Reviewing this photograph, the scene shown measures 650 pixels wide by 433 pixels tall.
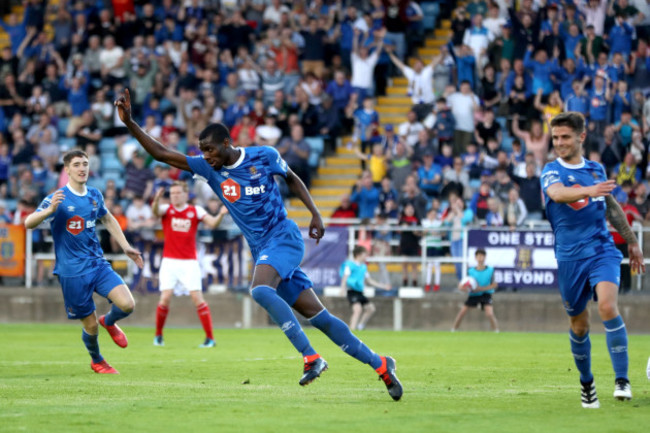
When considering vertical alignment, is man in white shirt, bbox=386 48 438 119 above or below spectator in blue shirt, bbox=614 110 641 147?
above

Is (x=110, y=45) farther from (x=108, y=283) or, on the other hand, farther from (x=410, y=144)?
(x=108, y=283)

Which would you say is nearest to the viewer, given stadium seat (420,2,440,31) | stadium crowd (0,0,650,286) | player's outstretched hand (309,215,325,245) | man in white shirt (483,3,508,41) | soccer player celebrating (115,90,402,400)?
soccer player celebrating (115,90,402,400)

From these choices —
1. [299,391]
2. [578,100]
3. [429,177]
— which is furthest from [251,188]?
[578,100]

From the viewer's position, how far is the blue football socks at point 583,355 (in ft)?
29.8

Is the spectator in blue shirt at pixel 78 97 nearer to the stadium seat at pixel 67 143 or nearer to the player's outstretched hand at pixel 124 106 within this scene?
the stadium seat at pixel 67 143

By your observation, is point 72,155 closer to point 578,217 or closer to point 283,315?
point 283,315

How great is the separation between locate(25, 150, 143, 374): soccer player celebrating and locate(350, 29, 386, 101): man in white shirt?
47.8 feet

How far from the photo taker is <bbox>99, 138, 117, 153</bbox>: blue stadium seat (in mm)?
27953

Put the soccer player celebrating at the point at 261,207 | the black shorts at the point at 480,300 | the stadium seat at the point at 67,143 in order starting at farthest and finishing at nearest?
the stadium seat at the point at 67,143 < the black shorts at the point at 480,300 < the soccer player celebrating at the point at 261,207

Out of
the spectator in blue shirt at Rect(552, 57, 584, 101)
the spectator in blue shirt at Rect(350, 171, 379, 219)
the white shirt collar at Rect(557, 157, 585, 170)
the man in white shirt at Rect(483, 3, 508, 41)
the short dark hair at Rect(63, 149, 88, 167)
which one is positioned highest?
the man in white shirt at Rect(483, 3, 508, 41)

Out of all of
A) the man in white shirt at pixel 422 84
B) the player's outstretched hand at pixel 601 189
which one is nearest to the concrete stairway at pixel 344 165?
the man in white shirt at pixel 422 84

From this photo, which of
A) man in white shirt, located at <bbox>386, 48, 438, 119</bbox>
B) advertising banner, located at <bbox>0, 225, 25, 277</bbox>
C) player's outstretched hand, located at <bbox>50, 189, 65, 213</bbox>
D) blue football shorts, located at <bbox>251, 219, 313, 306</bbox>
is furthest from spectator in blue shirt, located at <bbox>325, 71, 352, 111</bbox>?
blue football shorts, located at <bbox>251, 219, 313, 306</bbox>

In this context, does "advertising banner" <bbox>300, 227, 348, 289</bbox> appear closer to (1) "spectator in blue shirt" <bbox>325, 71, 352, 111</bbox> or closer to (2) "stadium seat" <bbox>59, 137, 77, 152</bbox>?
(1) "spectator in blue shirt" <bbox>325, 71, 352, 111</bbox>

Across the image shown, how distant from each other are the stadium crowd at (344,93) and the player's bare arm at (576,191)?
1324 centimetres
